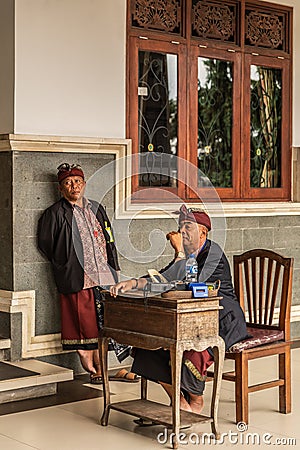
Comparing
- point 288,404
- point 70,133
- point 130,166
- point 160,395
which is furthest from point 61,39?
point 288,404

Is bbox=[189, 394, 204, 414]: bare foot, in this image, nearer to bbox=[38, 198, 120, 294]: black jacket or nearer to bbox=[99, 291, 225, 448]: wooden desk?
bbox=[99, 291, 225, 448]: wooden desk

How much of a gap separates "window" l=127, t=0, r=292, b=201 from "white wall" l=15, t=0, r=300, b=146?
18 centimetres

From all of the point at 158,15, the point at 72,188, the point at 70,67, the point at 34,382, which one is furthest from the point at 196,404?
the point at 158,15

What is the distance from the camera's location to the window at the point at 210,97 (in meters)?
6.63

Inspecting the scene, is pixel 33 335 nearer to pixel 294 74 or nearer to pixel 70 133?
pixel 70 133

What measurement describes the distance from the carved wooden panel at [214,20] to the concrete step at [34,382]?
293 centimetres

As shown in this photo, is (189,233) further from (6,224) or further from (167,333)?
(6,224)

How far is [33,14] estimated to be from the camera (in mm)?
5871

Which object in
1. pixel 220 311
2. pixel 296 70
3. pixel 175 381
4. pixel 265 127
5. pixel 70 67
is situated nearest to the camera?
pixel 175 381

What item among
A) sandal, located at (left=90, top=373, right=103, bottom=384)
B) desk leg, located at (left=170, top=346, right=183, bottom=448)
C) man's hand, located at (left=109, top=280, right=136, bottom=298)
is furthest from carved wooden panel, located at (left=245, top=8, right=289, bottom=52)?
desk leg, located at (left=170, top=346, right=183, bottom=448)

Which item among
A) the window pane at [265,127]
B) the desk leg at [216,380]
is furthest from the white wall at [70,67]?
the desk leg at [216,380]

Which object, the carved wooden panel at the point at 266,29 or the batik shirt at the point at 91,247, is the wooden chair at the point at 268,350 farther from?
the carved wooden panel at the point at 266,29

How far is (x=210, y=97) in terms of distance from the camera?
7.11 m

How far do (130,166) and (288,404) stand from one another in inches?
88.3
